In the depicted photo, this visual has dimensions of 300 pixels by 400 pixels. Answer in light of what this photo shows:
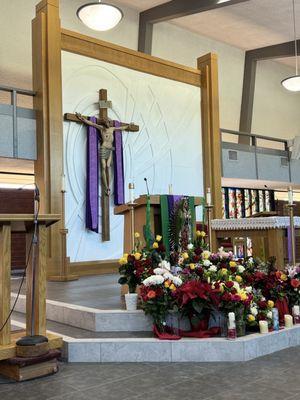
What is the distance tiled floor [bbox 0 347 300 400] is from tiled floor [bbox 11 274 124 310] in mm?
972

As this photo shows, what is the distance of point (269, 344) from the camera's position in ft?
11.7

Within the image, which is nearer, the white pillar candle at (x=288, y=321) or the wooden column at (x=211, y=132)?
the white pillar candle at (x=288, y=321)

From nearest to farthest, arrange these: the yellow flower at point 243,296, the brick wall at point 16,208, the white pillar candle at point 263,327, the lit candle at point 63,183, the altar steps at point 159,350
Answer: the altar steps at point 159,350
the yellow flower at point 243,296
the white pillar candle at point 263,327
the lit candle at point 63,183
the brick wall at point 16,208

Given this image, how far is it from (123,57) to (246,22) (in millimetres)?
4946

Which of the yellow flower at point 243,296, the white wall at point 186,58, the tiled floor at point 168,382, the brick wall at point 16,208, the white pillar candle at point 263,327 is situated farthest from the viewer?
the brick wall at point 16,208

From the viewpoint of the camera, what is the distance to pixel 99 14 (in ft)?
25.9

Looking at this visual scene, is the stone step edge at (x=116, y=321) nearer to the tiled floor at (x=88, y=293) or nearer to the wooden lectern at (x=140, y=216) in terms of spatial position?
the tiled floor at (x=88, y=293)

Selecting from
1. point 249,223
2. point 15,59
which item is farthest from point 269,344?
point 15,59

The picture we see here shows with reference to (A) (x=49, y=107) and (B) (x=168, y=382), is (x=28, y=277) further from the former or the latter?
(A) (x=49, y=107)

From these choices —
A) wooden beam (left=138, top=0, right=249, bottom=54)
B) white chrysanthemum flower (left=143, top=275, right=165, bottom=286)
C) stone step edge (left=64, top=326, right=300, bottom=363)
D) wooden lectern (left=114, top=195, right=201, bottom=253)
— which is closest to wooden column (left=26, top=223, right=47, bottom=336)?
stone step edge (left=64, top=326, right=300, bottom=363)

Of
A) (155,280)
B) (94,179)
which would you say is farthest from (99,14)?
(155,280)

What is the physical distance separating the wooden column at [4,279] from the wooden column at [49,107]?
406 centimetres

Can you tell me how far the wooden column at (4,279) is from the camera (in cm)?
307

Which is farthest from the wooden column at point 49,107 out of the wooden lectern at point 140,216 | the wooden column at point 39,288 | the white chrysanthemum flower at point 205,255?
the wooden column at point 39,288
